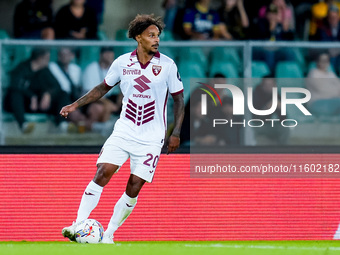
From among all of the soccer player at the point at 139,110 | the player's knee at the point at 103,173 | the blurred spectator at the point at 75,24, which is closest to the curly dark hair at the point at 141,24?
the soccer player at the point at 139,110

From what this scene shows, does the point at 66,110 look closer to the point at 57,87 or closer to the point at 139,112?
the point at 139,112

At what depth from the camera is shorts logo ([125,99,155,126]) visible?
7.35m

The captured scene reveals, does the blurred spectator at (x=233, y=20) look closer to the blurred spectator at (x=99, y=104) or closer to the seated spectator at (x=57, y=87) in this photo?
the blurred spectator at (x=99, y=104)

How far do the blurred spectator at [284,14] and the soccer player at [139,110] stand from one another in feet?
13.3

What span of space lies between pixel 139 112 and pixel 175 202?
164 cm

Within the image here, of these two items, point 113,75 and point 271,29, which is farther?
point 271,29

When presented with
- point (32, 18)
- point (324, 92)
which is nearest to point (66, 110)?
point (324, 92)

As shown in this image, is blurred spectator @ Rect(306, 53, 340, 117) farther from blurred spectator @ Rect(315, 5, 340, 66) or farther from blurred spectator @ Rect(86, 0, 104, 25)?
blurred spectator @ Rect(86, 0, 104, 25)

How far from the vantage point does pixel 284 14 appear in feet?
37.6

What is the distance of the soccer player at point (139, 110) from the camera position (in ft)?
24.0

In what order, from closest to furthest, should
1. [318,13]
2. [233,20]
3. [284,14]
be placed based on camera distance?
[233,20] → [284,14] → [318,13]

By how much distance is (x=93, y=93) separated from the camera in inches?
294
